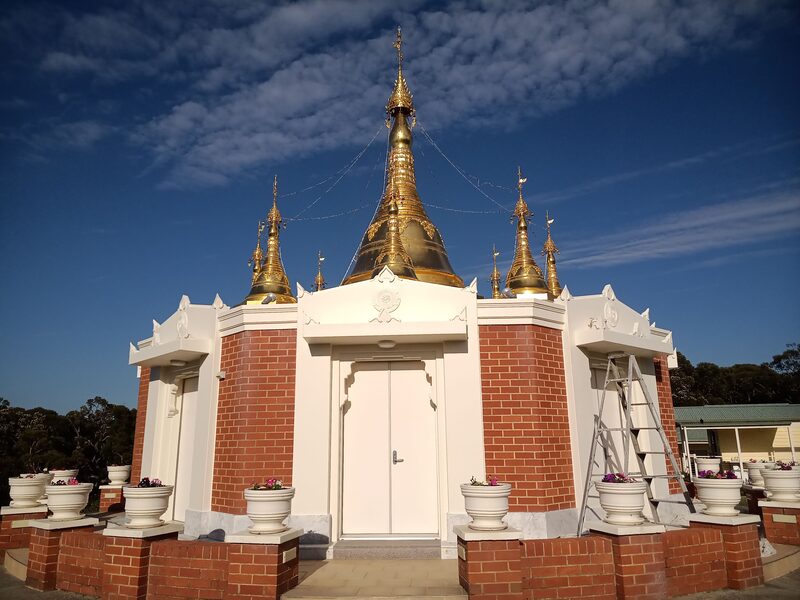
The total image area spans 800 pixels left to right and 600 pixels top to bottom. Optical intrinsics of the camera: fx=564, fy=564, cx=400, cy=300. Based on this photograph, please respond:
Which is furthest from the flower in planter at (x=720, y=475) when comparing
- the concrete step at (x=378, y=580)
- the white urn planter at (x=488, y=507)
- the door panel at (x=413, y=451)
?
the door panel at (x=413, y=451)

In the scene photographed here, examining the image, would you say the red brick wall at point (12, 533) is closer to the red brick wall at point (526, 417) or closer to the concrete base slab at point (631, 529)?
the red brick wall at point (526, 417)

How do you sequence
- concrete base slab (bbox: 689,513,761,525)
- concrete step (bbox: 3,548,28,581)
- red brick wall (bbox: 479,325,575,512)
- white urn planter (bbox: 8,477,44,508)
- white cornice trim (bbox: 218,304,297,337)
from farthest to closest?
1. white cornice trim (bbox: 218,304,297,337)
2. white urn planter (bbox: 8,477,44,508)
3. red brick wall (bbox: 479,325,575,512)
4. concrete step (bbox: 3,548,28,581)
5. concrete base slab (bbox: 689,513,761,525)

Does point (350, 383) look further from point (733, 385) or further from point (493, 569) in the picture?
point (733, 385)

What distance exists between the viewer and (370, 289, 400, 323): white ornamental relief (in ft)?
31.9

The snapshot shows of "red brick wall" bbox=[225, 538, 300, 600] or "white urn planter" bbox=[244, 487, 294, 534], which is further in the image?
"white urn planter" bbox=[244, 487, 294, 534]

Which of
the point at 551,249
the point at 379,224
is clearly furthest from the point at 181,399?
the point at 551,249

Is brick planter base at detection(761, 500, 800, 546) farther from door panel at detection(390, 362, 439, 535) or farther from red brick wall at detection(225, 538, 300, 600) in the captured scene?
red brick wall at detection(225, 538, 300, 600)

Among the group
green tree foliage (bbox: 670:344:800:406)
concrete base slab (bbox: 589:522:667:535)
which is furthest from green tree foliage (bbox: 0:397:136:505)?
green tree foliage (bbox: 670:344:800:406)

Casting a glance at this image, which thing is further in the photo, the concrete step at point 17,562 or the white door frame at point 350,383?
the white door frame at point 350,383

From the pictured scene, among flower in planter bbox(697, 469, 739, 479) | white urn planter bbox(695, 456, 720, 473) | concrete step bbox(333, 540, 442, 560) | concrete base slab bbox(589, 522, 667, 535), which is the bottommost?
concrete step bbox(333, 540, 442, 560)

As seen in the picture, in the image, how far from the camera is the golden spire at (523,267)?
1977 cm

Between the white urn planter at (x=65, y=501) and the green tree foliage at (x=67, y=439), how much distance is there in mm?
24337

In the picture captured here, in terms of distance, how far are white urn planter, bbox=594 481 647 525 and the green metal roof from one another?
23511 mm

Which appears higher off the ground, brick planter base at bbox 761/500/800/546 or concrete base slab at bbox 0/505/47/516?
concrete base slab at bbox 0/505/47/516
